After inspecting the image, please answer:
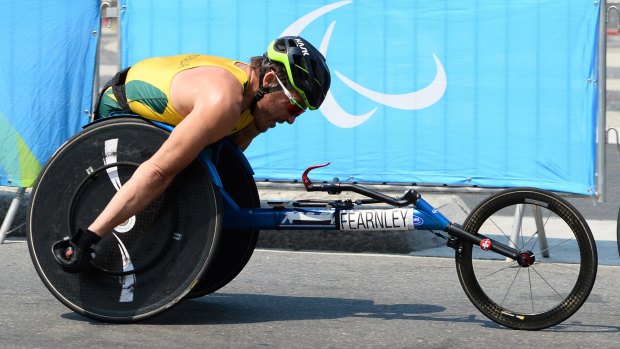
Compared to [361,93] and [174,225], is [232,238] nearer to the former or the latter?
[174,225]

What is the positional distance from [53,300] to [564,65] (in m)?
3.47

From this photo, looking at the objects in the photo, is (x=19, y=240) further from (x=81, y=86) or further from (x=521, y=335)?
(x=521, y=335)

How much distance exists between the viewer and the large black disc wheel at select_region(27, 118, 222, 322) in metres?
5.46

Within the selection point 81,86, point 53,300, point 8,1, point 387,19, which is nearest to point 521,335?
point 53,300

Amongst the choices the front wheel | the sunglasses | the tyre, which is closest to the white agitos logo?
the front wheel

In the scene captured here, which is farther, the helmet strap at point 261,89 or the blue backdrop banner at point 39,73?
the blue backdrop banner at point 39,73

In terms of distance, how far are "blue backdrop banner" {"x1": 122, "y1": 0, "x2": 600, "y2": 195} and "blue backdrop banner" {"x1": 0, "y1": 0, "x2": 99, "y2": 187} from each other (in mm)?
380

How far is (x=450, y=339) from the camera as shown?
17.7 ft

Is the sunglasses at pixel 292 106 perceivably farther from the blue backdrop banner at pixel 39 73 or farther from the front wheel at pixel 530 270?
the blue backdrop banner at pixel 39 73

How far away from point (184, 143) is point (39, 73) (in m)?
2.77

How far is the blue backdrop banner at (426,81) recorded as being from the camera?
7.44 meters

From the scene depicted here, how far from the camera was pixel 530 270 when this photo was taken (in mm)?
6262

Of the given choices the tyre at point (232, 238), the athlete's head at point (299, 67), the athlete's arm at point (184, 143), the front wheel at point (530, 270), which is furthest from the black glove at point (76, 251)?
the front wheel at point (530, 270)

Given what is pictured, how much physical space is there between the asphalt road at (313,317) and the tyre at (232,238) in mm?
135
